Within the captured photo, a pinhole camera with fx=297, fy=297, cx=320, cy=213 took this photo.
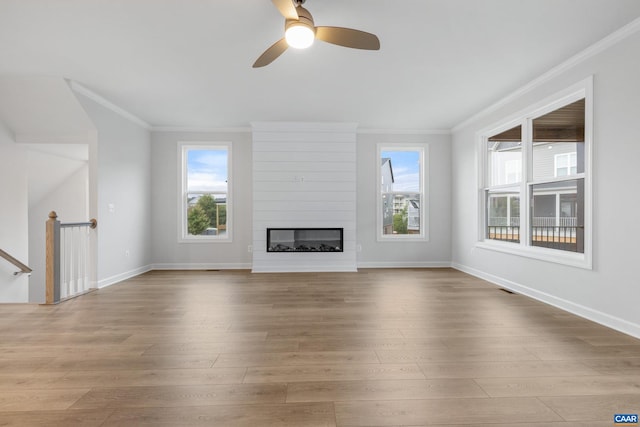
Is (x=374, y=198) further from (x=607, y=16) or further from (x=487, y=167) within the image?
(x=607, y=16)

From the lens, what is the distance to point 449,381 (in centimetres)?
188

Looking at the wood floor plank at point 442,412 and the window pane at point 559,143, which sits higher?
the window pane at point 559,143

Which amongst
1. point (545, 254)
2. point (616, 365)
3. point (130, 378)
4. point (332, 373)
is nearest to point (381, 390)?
point (332, 373)

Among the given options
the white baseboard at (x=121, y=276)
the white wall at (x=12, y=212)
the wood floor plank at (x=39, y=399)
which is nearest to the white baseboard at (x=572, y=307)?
the wood floor plank at (x=39, y=399)

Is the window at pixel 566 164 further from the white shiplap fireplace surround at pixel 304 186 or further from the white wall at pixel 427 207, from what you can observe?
the white shiplap fireplace surround at pixel 304 186

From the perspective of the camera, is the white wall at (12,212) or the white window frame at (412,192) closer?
the white wall at (12,212)

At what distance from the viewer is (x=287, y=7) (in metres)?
2.03

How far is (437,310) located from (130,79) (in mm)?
4467

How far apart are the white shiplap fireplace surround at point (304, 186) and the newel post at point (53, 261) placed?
267cm

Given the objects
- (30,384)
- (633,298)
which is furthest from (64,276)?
(633,298)

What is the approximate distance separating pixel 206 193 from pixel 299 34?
163 inches

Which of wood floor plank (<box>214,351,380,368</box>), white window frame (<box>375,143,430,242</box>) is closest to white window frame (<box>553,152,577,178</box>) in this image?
white window frame (<box>375,143,430,242</box>)

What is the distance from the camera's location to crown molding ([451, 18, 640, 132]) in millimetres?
2564

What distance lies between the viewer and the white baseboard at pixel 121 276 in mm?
4328
